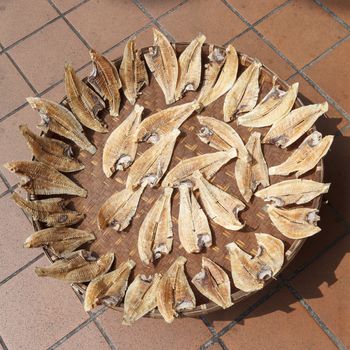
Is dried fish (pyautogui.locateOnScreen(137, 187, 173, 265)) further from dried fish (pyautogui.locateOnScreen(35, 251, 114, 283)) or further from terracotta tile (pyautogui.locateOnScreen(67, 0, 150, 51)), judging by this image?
terracotta tile (pyautogui.locateOnScreen(67, 0, 150, 51))

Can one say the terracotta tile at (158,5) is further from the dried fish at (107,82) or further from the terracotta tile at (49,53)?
the dried fish at (107,82)

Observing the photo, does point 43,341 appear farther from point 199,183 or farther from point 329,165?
point 329,165

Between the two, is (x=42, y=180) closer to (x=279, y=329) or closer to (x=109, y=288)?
(x=109, y=288)

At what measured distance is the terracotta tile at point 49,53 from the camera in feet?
7.48

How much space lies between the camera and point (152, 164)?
1.63m

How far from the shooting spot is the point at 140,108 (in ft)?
5.55

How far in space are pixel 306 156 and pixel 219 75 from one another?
1.44ft

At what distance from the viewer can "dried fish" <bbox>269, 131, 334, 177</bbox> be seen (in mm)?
1536

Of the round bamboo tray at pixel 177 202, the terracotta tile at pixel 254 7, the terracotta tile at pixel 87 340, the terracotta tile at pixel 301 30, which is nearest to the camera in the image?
the round bamboo tray at pixel 177 202

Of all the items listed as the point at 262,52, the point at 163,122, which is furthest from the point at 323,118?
the point at 163,122

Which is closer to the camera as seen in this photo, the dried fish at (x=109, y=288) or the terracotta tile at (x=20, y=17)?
the dried fish at (x=109, y=288)

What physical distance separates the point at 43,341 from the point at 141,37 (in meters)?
1.42

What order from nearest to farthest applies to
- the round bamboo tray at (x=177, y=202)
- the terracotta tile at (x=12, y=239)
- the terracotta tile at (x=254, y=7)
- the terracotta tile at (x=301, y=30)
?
the round bamboo tray at (x=177, y=202)
the terracotta tile at (x=12, y=239)
the terracotta tile at (x=301, y=30)
the terracotta tile at (x=254, y=7)

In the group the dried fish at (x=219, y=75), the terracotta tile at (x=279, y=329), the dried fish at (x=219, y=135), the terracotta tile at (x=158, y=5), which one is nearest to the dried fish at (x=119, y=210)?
the dried fish at (x=219, y=135)
